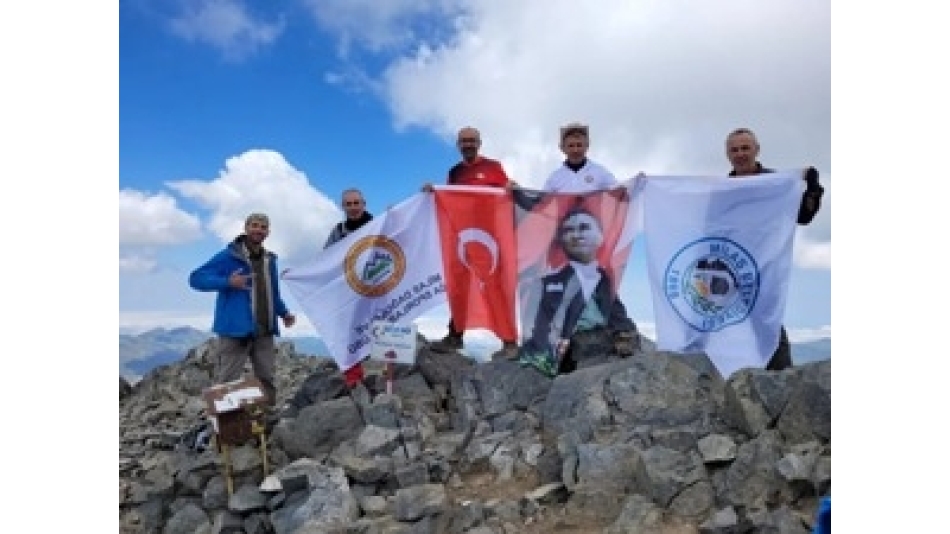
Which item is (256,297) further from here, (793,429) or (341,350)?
(793,429)

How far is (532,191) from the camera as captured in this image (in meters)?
7.48

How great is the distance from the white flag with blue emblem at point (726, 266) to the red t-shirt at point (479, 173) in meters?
1.67

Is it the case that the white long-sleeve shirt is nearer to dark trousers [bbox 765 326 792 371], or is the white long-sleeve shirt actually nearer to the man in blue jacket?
dark trousers [bbox 765 326 792 371]

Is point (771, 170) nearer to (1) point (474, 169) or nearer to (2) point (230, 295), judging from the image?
(1) point (474, 169)

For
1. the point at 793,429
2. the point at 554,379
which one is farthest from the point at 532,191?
the point at 793,429

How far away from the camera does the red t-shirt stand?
25.3 ft

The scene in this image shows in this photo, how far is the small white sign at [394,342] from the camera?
747 cm

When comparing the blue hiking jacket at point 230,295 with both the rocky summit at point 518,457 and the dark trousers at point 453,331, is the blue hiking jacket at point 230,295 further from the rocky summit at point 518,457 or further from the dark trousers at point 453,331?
the dark trousers at point 453,331

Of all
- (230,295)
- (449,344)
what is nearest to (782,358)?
(449,344)

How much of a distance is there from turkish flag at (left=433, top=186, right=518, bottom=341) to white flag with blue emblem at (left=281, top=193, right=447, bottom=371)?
0.39 feet

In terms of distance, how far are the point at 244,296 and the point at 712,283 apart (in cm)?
387

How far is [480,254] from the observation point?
301 inches

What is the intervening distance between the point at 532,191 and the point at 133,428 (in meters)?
5.81

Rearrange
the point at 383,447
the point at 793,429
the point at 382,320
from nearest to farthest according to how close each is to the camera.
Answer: the point at 793,429 < the point at 383,447 < the point at 382,320
